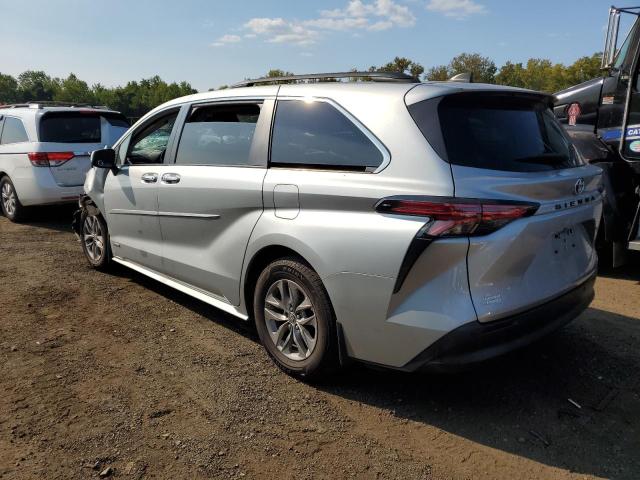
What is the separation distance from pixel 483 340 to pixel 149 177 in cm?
314

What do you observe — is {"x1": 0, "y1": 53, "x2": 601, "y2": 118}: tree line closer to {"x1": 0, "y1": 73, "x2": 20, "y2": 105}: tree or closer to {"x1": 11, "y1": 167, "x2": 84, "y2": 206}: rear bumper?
{"x1": 0, "y1": 73, "x2": 20, "y2": 105}: tree

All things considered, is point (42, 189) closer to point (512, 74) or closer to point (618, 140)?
point (618, 140)

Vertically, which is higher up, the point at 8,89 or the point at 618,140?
the point at 8,89

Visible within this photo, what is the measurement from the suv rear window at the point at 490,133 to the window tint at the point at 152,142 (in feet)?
8.10

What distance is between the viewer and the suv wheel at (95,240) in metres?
5.51

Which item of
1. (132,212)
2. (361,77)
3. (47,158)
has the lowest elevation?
(132,212)

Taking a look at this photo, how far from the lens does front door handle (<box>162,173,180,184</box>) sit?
4160 mm

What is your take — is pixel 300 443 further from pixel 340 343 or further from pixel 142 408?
pixel 142 408

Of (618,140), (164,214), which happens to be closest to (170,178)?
(164,214)

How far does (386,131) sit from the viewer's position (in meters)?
2.89

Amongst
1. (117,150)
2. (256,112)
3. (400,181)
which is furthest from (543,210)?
(117,150)

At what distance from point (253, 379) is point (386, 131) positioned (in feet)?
5.92

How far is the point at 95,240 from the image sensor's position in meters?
5.72

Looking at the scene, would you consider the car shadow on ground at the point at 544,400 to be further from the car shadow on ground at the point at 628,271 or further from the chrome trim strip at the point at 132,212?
the car shadow on ground at the point at 628,271
